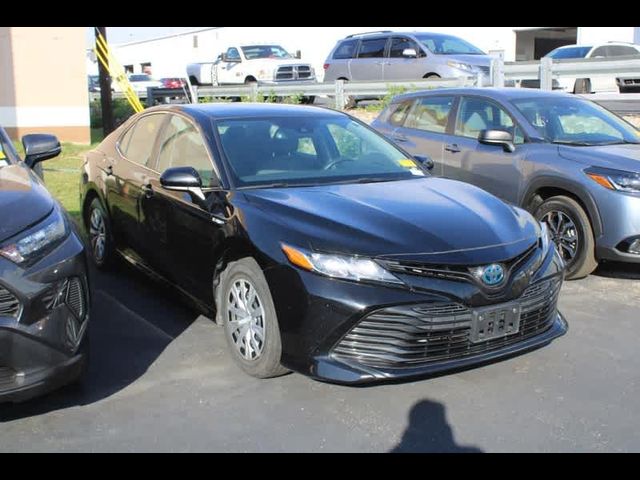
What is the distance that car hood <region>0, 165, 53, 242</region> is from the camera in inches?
129

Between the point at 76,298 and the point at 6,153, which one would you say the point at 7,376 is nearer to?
the point at 76,298

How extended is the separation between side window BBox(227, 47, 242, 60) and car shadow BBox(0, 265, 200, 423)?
17046 mm

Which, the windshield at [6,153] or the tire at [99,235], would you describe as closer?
the windshield at [6,153]

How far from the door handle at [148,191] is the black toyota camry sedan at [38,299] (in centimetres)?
130

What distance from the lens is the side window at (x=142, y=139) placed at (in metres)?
5.29

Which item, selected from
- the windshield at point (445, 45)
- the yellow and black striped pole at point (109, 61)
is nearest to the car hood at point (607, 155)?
the windshield at point (445, 45)

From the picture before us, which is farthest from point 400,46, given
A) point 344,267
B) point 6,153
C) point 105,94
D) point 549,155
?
point 344,267

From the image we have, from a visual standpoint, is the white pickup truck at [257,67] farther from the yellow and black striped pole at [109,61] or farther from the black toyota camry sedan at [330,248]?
the black toyota camry sedan at [330,248]

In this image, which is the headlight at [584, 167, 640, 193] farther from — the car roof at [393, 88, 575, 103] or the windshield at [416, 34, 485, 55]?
the windshield at [416, 34, 485, 55]

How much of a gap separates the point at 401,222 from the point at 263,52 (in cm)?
1927

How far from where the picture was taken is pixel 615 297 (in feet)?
18.0

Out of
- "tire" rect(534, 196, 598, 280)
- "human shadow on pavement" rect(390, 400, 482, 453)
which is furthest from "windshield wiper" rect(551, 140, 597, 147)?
"human shadow on pavement" rect(390, 400, 482, 453)

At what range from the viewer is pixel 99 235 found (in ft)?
19.9

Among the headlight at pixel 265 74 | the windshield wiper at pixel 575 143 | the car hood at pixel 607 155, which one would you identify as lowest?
the car hood at pixel 607 155
